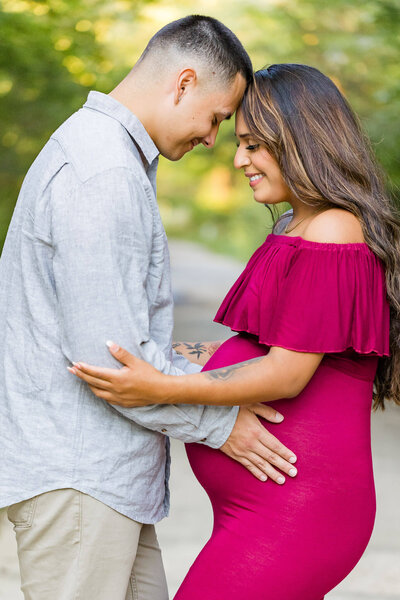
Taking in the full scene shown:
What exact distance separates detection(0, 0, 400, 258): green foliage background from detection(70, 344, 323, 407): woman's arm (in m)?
1.18

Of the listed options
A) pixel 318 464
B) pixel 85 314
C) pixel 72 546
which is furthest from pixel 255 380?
pixel 72 546

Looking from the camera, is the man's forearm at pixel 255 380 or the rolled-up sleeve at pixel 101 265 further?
the man's forearm at pixel 255 380

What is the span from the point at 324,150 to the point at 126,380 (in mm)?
918

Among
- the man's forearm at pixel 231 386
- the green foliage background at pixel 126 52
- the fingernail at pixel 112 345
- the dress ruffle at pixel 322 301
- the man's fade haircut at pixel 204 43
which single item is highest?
the green foliage background at pixel 126 52

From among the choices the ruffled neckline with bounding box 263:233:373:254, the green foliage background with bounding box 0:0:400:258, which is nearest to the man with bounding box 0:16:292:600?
the ruffled neckline with bounding box 263:233:373:254

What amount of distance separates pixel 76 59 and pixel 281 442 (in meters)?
6.64

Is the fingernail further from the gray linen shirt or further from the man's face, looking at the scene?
the man's face

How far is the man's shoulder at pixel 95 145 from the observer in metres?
1.98

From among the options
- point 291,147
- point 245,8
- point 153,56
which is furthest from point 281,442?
point 245,8

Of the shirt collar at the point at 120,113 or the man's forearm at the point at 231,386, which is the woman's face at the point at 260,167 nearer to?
the shirt collar at the point at 120,113

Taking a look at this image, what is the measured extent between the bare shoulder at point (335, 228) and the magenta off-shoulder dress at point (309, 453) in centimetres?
2

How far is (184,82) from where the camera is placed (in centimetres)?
229

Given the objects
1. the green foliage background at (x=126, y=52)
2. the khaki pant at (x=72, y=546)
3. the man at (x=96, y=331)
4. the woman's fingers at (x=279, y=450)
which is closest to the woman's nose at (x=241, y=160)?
the man at (x=96, y=331)

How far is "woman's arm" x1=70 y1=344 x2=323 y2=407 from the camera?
1.98 meters
